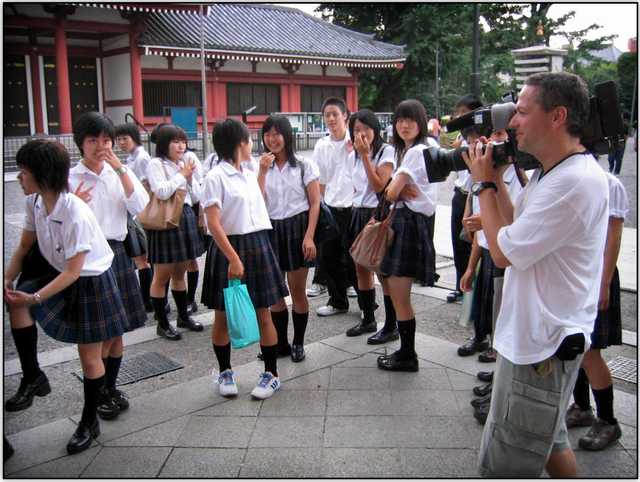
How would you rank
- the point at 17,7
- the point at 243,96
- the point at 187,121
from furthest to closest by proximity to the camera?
the point at 243,96 → the point at 187,121 → the point at 17,7

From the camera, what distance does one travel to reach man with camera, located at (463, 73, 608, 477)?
1791 mm

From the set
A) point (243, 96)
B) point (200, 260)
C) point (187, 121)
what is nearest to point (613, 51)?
point (243, 96)

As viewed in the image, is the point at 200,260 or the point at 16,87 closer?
the point at 200,260

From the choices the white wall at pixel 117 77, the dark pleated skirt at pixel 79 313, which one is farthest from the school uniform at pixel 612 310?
the white wall at pixel 117 77

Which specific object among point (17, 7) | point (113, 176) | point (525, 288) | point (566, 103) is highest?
point (17, 7)

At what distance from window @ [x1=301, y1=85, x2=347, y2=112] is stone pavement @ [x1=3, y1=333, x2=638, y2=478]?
21092mm

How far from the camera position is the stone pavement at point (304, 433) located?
2635 mm

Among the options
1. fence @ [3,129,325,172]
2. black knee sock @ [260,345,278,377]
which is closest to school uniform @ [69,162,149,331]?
black knee sock @ [260,345,278,377]

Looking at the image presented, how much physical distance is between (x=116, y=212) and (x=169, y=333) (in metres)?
1.36

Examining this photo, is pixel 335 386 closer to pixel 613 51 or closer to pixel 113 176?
pixel 113 176

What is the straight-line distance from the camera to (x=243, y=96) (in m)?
21.6

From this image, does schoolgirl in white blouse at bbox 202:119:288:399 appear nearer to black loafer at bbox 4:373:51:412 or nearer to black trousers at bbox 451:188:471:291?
black loafer at bbox 4:373:51:412

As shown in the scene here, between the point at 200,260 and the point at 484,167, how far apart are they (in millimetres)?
5499

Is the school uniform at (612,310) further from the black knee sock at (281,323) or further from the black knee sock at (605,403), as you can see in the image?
the black knee sock at (281,323)
